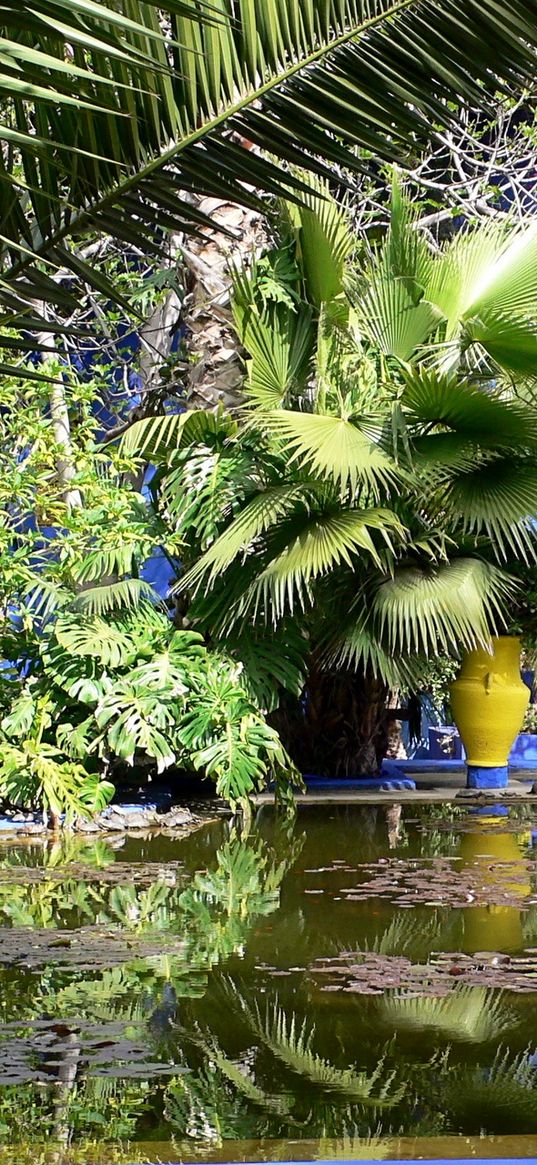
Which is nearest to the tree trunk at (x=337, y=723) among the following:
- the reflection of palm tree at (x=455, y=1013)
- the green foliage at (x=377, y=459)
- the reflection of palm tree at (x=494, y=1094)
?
the green foliage at (x=377, y=459)

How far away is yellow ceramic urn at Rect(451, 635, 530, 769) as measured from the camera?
7.59 meters

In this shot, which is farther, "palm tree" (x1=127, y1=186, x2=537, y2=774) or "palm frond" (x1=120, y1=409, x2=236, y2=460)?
"palm frond" (x1=120, y1=409, x2=236, y2=460)

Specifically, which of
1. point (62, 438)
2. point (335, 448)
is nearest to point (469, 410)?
point (335, 448)

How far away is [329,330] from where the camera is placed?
7418 millimetres

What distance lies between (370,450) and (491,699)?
183 cm

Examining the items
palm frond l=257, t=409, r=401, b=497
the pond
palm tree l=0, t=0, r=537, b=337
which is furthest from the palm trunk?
palm tree l=0, t=0, r=537, b=337

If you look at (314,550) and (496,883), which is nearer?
(496,883)

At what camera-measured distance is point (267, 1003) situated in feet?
10.5

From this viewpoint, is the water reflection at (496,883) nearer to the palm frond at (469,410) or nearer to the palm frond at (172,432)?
the palm frond at (469,410)

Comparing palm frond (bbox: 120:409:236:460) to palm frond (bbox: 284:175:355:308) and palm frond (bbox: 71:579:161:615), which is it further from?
palm frond (bbox: 284:175:355:308)

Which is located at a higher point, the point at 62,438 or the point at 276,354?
the point at 276,354

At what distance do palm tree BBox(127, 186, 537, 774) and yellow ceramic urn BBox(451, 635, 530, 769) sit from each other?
0.66 feet

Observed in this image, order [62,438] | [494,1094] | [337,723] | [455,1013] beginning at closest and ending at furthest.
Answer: [494,1094] < [455,1013] < [337,723] < [62,438]

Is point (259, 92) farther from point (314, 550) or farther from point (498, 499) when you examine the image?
point (498, 499)
